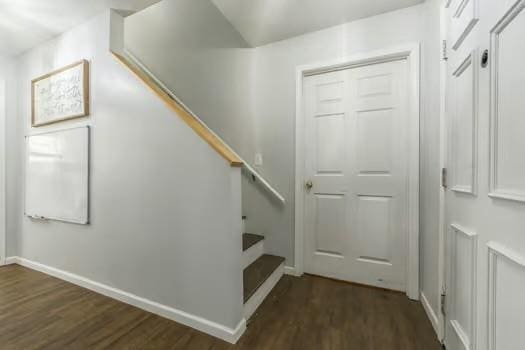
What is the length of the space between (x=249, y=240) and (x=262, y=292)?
1.67 ft

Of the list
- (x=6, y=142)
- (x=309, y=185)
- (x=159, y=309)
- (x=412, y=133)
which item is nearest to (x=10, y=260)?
(x=6, y=142)

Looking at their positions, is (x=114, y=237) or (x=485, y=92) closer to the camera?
(x=485, y=92)

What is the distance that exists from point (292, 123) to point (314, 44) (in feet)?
2.60

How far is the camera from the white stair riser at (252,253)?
1881 millimetres

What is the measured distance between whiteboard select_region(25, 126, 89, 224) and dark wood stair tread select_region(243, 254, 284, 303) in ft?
4.75

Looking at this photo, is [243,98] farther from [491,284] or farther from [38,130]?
[491,284]

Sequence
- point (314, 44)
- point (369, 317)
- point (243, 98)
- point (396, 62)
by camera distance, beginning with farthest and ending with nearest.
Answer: point (243, 98), point (314, 44), point (396, 62), point (369, 317)

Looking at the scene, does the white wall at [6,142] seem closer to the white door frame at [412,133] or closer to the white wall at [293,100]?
the white wall at [293,100]

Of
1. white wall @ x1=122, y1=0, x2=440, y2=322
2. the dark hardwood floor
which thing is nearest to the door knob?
white wall @ x1=122, y1=0, x2=440, y2=322

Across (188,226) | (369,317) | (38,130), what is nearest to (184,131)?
(188,226)

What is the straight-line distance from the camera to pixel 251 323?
55.7 inches

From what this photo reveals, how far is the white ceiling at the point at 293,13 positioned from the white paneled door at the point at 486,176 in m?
0.81

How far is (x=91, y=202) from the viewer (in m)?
1.75

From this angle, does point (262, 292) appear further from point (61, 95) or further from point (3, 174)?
point (3, 174)
